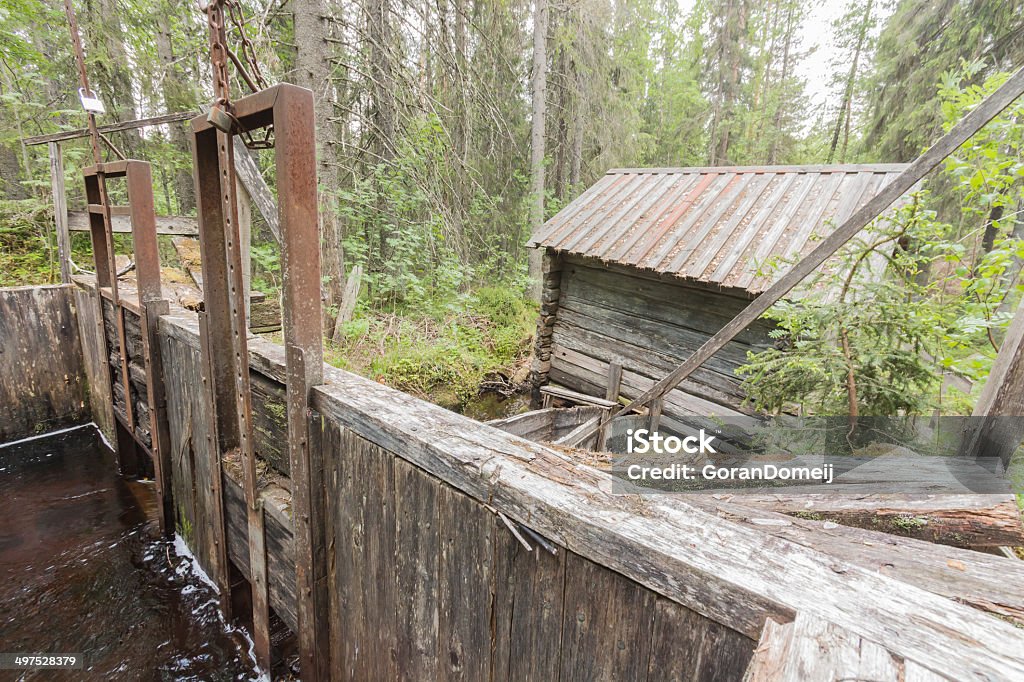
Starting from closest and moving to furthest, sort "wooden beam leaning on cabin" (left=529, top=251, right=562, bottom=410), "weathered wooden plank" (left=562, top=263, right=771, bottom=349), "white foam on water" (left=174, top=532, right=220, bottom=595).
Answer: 1. "white foam on water" (left=174, top=532, right=220, bottom=595)
2. "weathered wooden plank" (left=562, top=263, right=771, bottom=349)
3. "wooden beam leaning on cabin" (left=529, top=251, right=562, bottom=410)

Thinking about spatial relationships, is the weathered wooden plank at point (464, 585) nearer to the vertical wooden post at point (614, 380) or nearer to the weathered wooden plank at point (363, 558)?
the weathered wooden plank at point (363, 558)

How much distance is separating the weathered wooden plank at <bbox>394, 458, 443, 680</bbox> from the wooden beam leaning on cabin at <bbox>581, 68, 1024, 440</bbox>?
5.23 ft

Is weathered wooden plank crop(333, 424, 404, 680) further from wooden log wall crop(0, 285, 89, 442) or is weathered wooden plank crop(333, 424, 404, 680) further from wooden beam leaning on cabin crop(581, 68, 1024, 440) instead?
wooden log wall crop(0, 285, 89, 442)

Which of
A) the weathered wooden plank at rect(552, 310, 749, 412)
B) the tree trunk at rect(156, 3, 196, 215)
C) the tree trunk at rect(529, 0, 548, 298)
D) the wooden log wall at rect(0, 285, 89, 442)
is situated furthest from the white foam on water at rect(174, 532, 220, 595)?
the tree trunk at rect(529, 0, 548, 298)

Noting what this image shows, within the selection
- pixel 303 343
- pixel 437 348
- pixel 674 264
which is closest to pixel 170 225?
pixel 437 348

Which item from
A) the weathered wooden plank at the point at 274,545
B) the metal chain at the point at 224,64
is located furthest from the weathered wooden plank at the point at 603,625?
the metal chain at the point at 224,64

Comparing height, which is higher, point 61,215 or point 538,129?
point 538,129

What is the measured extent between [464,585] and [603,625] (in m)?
0.53

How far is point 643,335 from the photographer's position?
19.9 feet

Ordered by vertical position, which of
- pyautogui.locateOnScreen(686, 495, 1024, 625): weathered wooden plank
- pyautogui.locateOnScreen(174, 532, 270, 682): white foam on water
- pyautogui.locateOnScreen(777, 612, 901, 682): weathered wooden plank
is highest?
pyautogui.locateOnScreen(777, 612, 901, 682): weathered wooden plank

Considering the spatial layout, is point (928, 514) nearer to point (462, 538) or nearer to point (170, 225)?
point (462, 538)

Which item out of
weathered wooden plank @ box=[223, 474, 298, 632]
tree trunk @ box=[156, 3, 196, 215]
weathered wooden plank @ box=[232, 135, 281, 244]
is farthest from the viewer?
tree trunk @ box=[156, 3, 196, 215]

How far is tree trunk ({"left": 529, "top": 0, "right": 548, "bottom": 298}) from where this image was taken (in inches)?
417

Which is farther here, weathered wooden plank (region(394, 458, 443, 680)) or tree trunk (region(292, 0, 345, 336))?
tree trunk (region(292, 0, 345, 336))
